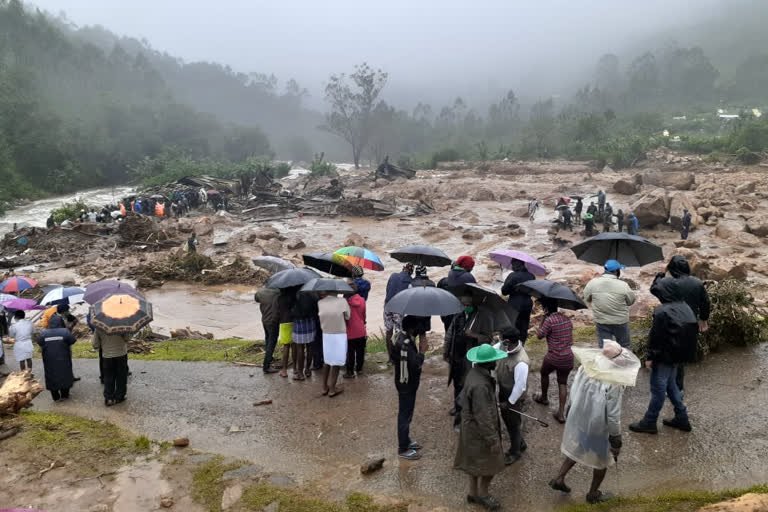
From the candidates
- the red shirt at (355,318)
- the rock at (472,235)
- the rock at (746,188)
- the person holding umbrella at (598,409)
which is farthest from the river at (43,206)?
the rock at (746,188)

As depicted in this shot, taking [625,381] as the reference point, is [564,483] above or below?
below

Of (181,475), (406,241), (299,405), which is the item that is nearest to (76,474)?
(181,475)

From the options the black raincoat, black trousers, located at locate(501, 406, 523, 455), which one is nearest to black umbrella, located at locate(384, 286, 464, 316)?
black trousers, located at locate(501, 406, 523, 455)

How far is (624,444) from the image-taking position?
4812 millimetres

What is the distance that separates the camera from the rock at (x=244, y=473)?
184 inches

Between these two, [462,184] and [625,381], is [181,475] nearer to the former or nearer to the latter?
[625,381]

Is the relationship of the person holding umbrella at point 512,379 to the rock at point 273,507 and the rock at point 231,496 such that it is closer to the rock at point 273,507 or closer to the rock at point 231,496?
the rock at point 273,507

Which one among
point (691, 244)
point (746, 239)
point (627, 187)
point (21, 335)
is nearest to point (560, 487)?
point (21, 335)

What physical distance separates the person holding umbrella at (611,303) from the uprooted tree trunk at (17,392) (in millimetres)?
6572

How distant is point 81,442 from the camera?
5.32 metres

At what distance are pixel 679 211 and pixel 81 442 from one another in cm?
1986

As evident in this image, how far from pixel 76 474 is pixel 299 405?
2.36 m

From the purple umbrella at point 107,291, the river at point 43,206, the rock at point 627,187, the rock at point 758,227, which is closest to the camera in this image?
the purple umbrella at point 107,291

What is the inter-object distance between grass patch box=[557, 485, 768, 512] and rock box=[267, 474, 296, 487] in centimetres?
230
